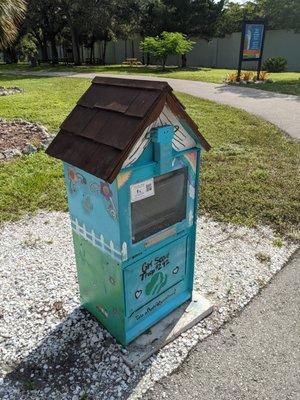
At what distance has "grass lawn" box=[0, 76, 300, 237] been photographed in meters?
4.95

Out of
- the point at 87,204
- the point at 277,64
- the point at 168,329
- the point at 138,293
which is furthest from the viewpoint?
the point at 277,64

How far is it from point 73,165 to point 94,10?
2823 centimetres

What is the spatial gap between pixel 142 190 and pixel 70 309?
5.12ft

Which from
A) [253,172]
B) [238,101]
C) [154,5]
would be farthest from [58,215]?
[154,5]

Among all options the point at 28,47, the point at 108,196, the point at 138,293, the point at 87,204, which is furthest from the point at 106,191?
the point at 28,47

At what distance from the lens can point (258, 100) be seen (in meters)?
13.0

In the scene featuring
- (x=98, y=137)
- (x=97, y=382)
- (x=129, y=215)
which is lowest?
(x=97, y=382)

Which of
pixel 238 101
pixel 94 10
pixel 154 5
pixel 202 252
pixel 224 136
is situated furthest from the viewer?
pixel 154 5

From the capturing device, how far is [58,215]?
4.91m

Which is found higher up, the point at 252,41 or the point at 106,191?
the point at 252,41

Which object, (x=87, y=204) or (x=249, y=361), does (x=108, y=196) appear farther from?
(x=249, y=361)

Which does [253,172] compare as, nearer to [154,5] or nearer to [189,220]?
[189,220]

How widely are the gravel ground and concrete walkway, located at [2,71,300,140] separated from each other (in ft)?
18.2

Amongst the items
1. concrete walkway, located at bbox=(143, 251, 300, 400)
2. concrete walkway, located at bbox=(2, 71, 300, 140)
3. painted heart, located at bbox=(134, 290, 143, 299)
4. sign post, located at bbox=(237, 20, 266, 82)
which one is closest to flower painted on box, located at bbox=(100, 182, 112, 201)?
painted heart, located at bbox=(134, 290, 143, 299)
